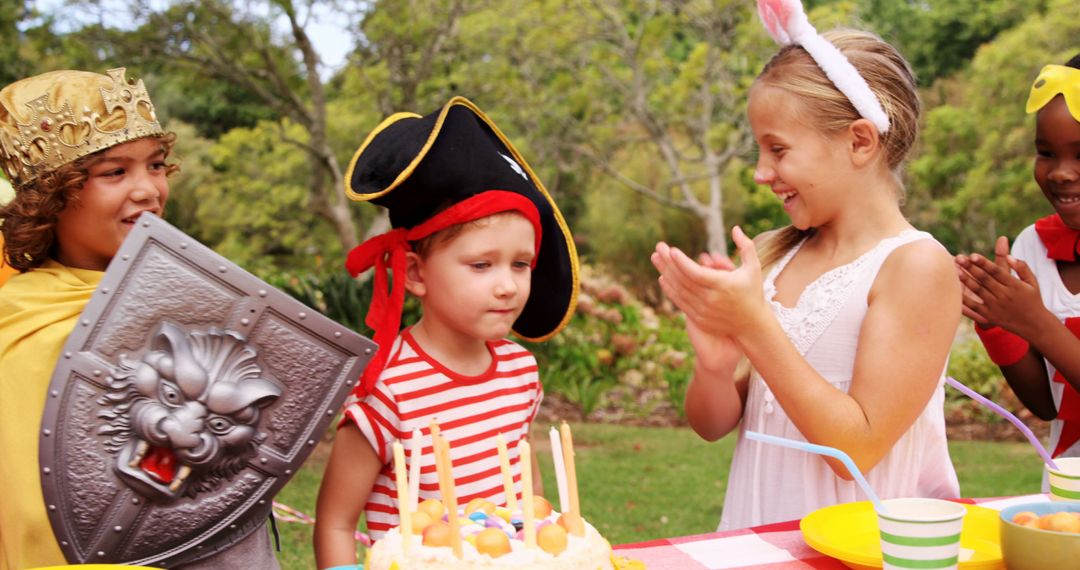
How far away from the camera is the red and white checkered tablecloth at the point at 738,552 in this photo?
175cm

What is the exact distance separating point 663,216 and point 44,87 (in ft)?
46.3

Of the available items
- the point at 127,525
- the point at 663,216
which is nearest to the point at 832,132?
the point at 127,525

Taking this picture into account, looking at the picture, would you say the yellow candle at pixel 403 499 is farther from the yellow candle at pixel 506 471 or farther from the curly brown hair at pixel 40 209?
the curly brown hair at pixel 40 209

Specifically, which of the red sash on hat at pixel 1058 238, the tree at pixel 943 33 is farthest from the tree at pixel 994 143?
the red sash on hat at pixel 1058 238

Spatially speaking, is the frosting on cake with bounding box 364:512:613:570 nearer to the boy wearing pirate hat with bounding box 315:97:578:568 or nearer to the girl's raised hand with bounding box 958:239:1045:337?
the boy wearing pirate hat with bounding box 315:97:578:568

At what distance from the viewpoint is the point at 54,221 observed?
6.74 ft

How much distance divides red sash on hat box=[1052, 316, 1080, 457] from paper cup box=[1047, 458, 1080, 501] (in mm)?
1083

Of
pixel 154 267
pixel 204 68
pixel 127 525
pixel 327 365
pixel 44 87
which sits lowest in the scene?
pixel 127 525

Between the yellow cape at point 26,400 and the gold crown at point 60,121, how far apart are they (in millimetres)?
260

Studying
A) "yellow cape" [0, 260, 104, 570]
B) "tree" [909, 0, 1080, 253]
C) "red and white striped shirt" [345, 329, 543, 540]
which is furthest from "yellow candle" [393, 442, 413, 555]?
"tree" [909, 0, 1080, 253]

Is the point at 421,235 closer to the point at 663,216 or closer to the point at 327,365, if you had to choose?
the point at 327,365

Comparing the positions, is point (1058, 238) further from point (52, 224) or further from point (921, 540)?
point (52, 224)

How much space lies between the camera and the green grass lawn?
5.82m

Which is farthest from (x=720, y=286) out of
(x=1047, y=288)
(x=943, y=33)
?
Result: (x=943, y=33)
